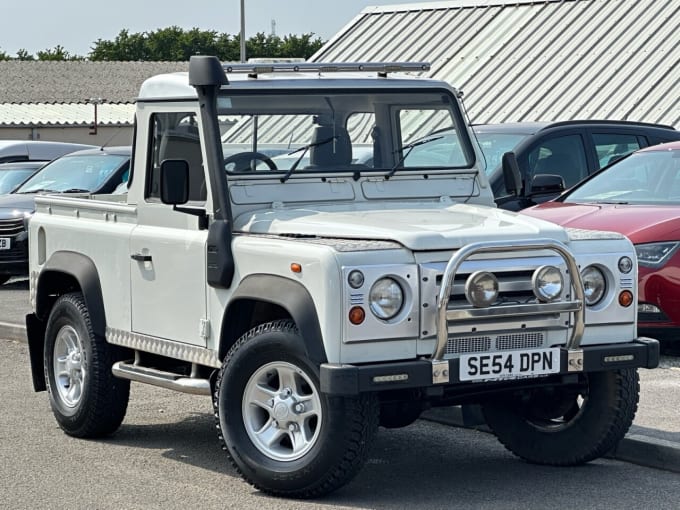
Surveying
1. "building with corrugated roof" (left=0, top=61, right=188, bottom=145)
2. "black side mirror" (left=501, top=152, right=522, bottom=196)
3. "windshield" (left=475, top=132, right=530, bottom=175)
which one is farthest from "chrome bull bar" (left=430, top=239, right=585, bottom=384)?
"building with corrugated roof" (left=0, top=61, right=188, bottom=145)

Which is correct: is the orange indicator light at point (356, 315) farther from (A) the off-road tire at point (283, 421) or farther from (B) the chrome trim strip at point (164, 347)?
(B) the chrome trim strip at point (164, 347)

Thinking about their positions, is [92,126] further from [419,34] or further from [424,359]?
[424,359]

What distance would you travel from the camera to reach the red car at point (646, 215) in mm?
10367

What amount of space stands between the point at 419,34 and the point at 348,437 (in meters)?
21.2

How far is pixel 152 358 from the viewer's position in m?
8.03

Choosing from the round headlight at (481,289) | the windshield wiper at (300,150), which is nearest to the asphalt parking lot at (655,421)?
the round headlight at (481,289)

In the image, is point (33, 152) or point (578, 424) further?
point (33, 152)

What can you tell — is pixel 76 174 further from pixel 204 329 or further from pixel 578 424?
pixel 578 424

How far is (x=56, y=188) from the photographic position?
58.3 ft

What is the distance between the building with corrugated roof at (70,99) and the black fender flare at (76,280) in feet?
143

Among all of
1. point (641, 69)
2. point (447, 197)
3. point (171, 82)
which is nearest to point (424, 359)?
point (447, 197)

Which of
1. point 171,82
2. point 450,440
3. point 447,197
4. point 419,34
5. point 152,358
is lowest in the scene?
point 450,440

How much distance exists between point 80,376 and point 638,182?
539cm

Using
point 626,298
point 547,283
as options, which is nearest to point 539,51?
point 626,298
